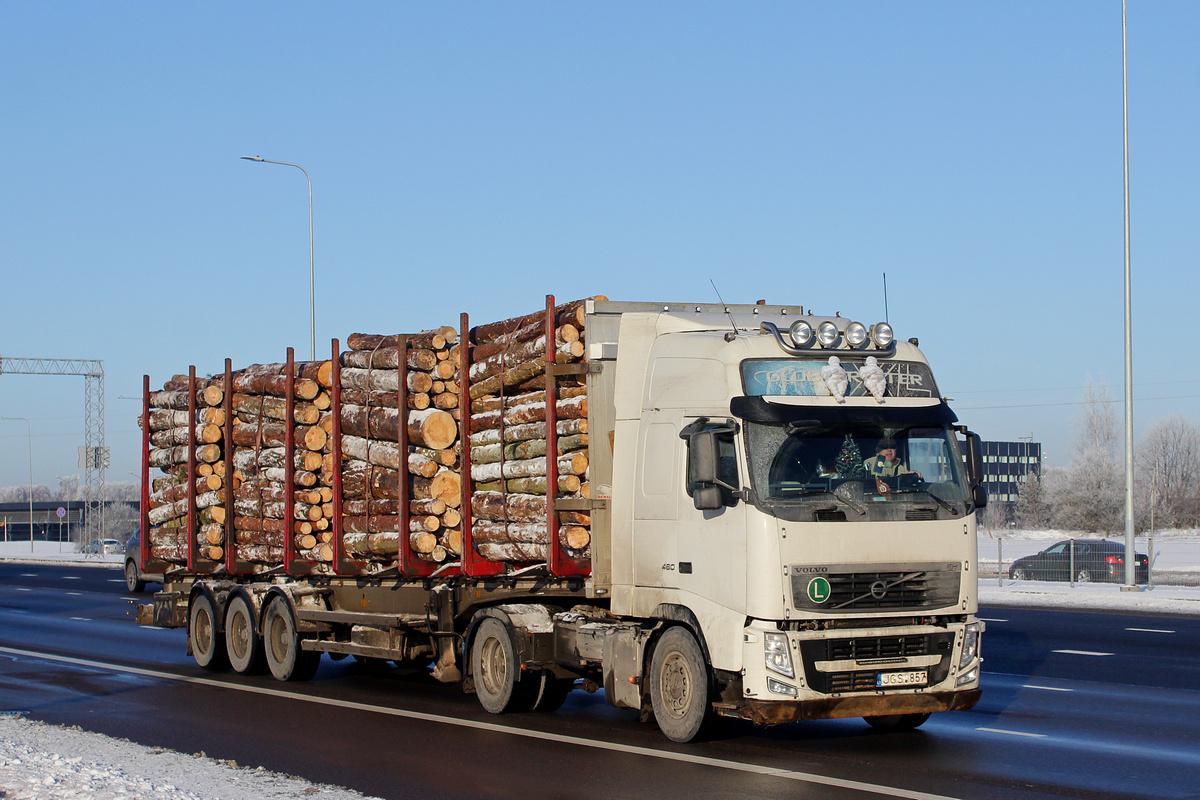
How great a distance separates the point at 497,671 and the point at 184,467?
740 cm

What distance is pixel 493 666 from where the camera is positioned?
39.5 ft

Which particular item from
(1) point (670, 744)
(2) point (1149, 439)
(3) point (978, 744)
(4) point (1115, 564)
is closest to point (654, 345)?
(1) point (670, 744)

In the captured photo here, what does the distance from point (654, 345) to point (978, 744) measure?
4.03 m

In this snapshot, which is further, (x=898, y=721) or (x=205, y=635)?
(x=205, y=635)

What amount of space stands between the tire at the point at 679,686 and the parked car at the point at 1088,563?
868 inches

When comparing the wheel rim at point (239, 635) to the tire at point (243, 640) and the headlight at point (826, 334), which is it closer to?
the tire at point (243, 640)

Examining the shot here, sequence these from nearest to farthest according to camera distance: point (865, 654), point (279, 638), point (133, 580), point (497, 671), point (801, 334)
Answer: point (865, 654)
point (801, 334)
point (497, 671)
point (279, 638)
point (133, 580)

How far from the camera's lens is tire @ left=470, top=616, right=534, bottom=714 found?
1161 centimetres

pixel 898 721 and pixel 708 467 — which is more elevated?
pixel 708 467

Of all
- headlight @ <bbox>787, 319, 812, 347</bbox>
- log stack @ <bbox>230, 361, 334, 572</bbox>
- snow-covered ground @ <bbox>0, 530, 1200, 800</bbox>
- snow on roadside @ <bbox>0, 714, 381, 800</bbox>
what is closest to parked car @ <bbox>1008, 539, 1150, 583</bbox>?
log stack @ <bbox>230, 361, 334, 572</bbox>

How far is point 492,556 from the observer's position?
40.0ft

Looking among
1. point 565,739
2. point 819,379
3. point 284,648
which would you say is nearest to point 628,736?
point 565,739

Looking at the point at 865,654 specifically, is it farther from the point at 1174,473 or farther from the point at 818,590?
the point at 1174,473

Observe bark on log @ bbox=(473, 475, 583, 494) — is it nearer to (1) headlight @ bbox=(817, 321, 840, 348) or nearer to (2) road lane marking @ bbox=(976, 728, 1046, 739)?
(1) headlight @ bbox=(817, 321, 840, 348)
